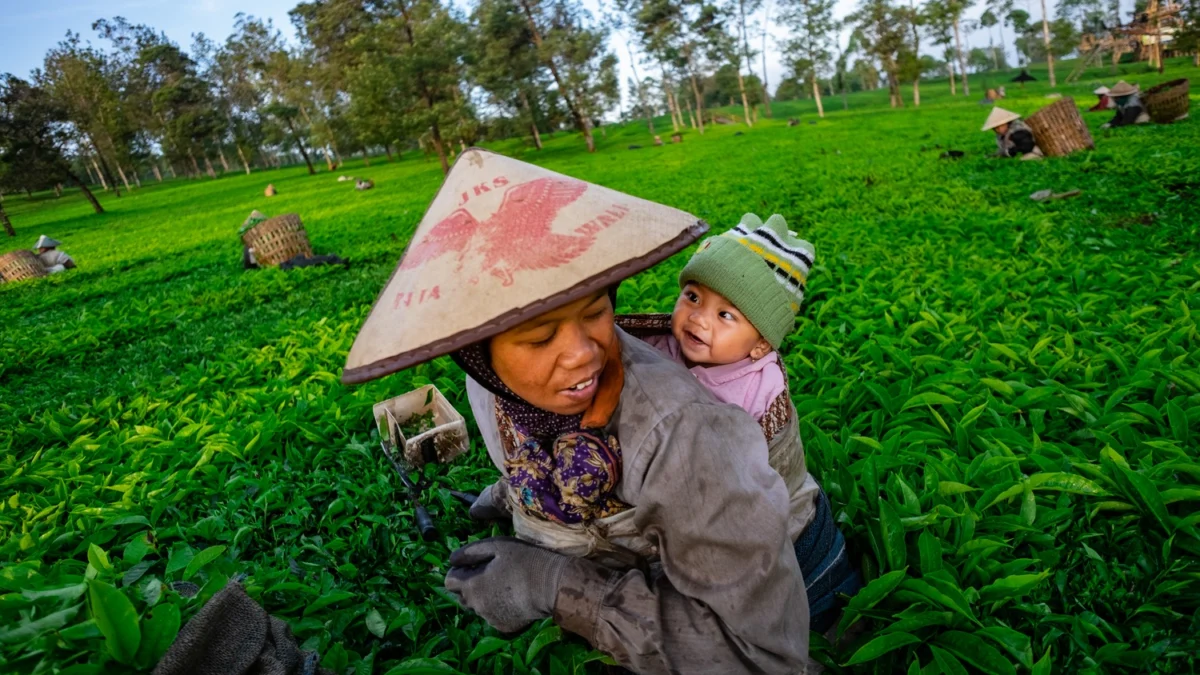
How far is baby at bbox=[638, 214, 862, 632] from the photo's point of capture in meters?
1.67

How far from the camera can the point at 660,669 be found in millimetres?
1293

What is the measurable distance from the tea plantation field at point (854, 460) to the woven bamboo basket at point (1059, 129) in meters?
2.63

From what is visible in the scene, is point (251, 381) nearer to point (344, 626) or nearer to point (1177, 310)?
point (344, 626)

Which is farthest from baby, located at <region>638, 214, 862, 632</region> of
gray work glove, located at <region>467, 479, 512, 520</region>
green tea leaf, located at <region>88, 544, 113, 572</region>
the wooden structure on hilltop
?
the wooden structure on hilltop

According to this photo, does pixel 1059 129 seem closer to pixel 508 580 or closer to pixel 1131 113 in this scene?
pixel 1131 113

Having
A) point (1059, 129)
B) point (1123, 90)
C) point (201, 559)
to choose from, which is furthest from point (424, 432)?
point (1123, 90)

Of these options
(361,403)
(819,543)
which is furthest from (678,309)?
(361,403)

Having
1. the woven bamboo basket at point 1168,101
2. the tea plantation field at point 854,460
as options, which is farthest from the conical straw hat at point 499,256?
the woven bamboo basket at point 1168,101

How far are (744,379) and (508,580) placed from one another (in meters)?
0.90

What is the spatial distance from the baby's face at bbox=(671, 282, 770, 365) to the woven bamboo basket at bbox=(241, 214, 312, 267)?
26.7 ft

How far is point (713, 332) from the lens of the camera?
1.87 meters

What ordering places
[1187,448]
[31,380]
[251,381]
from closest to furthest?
[1187,448]
[251,381]
[31,380]

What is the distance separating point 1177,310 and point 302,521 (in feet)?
14.8

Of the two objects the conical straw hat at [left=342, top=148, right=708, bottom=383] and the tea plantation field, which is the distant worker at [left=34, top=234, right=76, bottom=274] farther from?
the conical straw hat at [left=342, top=148, right=708, bottom=383]
